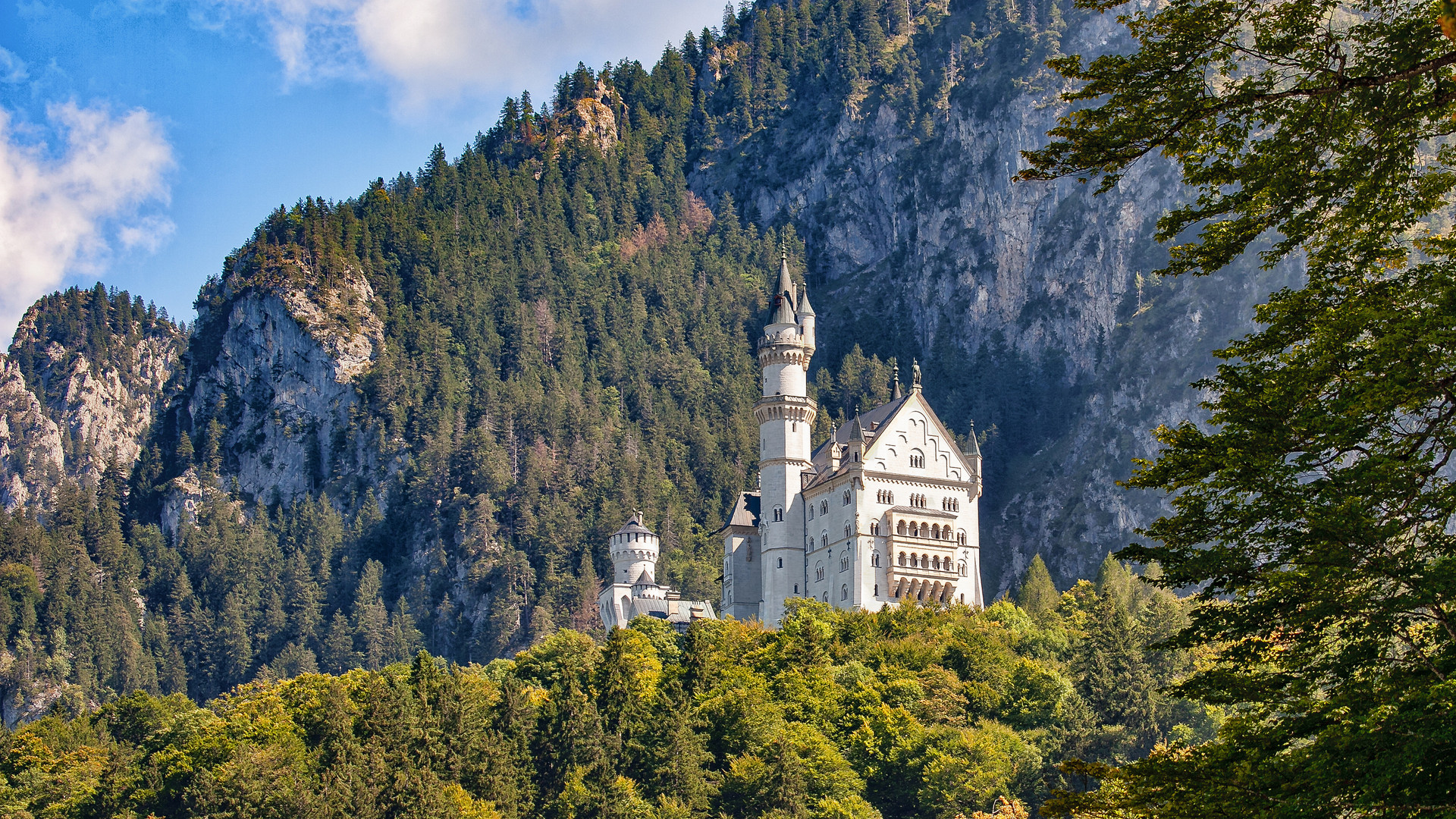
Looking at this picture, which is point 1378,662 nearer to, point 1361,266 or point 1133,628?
point 1361,266

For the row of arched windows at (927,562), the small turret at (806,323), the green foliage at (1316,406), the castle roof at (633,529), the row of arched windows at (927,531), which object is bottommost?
the green foliage at (1316,406)

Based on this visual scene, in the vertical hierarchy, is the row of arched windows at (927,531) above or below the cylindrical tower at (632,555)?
below

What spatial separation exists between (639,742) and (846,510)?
30.8 meters

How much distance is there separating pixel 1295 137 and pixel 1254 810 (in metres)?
8.47

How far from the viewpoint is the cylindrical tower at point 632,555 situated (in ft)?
465

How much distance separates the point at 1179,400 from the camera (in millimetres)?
178625

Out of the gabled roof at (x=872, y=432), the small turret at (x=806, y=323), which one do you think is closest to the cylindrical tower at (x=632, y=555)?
the gabled roof at (x=872, y=432)

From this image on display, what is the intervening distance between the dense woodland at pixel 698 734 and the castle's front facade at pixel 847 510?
34.5ft

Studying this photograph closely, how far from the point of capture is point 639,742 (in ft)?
290

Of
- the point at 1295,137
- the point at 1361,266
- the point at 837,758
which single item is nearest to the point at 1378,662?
the point at 1361,266

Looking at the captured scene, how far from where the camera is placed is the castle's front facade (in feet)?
373

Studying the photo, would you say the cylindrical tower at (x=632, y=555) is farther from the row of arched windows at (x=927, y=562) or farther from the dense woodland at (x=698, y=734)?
the dense woodland at (x=698, y=734)

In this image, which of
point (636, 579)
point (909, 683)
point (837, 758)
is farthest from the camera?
point (636, 579)

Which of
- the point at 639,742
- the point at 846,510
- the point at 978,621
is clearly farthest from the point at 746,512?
the point at 639,742
